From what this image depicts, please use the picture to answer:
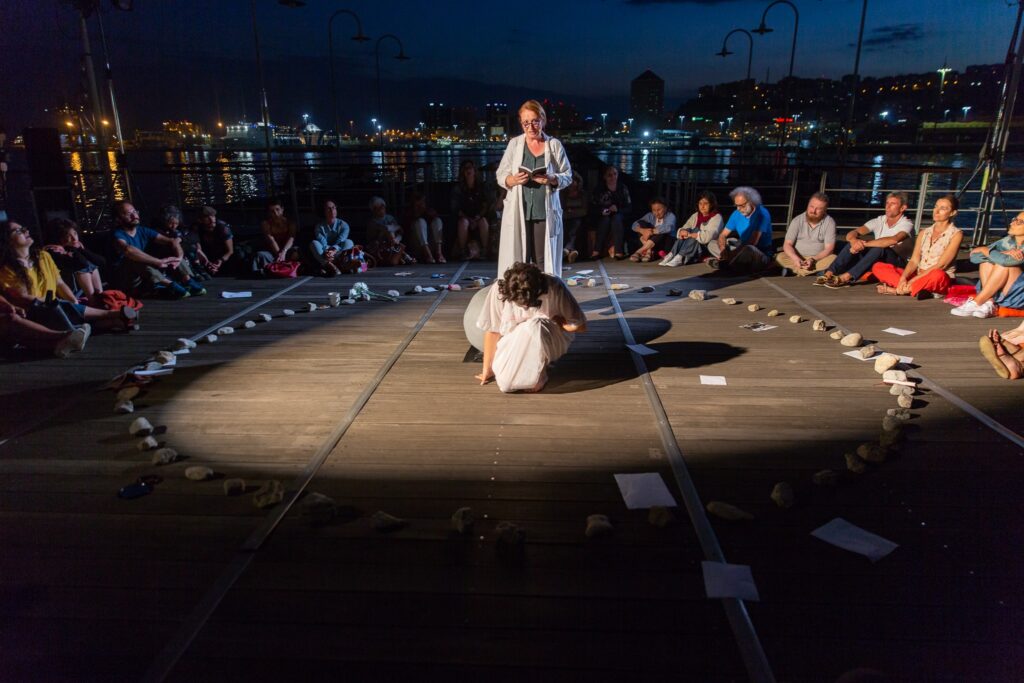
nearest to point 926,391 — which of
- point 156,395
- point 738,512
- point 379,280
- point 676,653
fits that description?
point 738,512

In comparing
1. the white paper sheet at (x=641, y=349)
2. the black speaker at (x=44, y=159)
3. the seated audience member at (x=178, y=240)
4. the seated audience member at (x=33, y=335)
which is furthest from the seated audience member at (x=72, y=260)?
the white paper sheet at (x=641, y=349)

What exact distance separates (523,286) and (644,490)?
1414 millimetres

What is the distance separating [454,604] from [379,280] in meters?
5.75

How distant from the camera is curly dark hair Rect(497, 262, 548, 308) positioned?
11.7ft

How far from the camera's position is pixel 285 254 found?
7.68 m

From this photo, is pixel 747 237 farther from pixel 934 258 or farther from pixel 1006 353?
pixel 1006 353

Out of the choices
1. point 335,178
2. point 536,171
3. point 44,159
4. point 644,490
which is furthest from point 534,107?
point 335,178

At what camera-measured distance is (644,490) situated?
270 cm

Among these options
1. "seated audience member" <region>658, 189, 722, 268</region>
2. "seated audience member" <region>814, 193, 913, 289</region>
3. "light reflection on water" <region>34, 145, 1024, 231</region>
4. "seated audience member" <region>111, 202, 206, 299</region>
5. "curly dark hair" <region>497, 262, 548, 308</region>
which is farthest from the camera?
"light reflection on water" <region>34, 145, 1024, 231</region>

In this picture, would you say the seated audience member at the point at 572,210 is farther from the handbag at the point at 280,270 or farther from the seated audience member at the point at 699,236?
the handbag at the point at 280,270

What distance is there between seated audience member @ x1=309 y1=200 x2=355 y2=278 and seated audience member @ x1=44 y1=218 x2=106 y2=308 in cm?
245

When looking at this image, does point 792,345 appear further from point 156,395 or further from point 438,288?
point 156,395

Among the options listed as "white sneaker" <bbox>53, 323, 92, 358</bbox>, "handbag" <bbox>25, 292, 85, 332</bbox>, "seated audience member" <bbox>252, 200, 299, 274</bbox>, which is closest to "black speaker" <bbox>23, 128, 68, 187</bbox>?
"seated audience member" <bbox>252, 200, 299, 274</bbox>

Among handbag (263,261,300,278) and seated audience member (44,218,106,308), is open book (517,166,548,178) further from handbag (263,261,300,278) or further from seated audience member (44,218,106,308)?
seated audience member (44,218,106,308)
